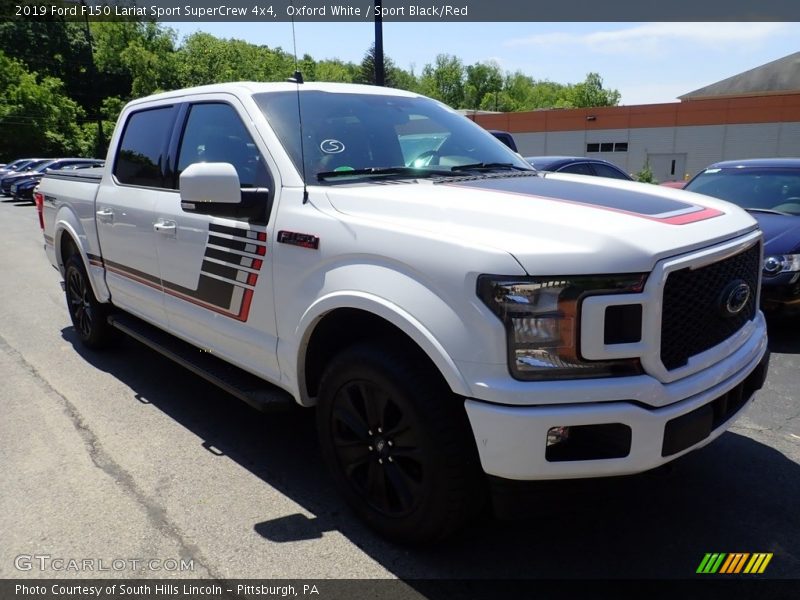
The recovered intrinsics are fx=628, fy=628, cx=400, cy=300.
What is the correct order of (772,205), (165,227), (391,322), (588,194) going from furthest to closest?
(772,205) → (165,227) → (588,194) → (391,322)

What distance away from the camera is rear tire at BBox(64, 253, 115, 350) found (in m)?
5.26

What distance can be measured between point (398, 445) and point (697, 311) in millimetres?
1256

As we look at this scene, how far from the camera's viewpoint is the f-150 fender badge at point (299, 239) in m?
2.73

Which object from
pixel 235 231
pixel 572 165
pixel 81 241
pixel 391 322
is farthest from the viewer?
pixel 572 165

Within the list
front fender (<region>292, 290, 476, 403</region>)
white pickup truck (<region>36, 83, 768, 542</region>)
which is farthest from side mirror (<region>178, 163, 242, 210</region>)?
front fender (<region>292, 290, 476, 403</region>)

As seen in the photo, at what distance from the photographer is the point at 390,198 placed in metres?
2.65

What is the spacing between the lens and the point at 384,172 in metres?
3.19

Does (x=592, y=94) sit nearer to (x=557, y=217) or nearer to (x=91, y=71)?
(x=91, y=71)

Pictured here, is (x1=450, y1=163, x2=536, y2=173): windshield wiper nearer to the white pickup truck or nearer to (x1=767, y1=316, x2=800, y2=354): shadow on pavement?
the white pickup truck

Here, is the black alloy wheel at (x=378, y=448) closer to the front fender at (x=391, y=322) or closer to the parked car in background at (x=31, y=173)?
the front fender at (x=391, y=322)

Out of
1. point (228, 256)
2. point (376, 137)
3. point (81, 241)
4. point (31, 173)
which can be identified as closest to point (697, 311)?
point (376, 137)

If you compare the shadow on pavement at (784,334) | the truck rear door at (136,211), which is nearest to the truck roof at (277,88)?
the truck rear door at (136,211)

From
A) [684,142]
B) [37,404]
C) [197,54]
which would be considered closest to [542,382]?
[37,404]

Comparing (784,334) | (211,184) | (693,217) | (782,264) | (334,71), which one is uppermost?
(334,71)
